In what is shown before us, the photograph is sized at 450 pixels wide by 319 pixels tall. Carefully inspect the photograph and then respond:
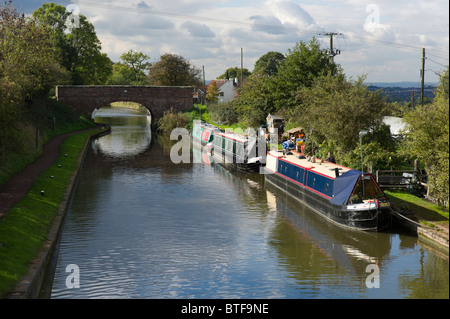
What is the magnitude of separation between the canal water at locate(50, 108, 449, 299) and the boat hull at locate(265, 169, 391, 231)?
323 millimetres

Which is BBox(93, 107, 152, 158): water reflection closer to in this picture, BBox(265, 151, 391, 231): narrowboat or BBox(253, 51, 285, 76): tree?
BBox(265, 151, 391, 231): narrowboat

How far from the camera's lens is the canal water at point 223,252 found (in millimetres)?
13414

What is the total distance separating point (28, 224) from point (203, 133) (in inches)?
1162

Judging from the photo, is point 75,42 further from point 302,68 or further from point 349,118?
point 349,118

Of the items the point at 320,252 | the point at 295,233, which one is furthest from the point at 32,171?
the point at 320,252

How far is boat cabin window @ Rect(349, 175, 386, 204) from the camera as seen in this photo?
18.6 m

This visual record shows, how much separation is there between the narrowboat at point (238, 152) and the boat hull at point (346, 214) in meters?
8.41

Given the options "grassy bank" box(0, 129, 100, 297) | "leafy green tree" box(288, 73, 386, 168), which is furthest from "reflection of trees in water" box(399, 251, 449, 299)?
"leafy green tree" box(288, 73, 386, 168)

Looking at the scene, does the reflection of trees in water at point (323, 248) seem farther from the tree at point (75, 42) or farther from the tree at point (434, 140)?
the tree at point (75, 42)

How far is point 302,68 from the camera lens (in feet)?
133

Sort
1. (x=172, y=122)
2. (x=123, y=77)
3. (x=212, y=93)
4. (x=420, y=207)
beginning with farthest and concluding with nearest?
1. (x=123, y=77)
2. (x=212, y=93)
3. (x=172, y=122)
4. (x=420, y=207)

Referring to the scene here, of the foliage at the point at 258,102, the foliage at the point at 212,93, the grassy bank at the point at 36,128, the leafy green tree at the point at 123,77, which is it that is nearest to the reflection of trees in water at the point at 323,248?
the grassy bank at the point at 36,128

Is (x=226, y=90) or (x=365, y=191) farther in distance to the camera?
(x=226, y=90)

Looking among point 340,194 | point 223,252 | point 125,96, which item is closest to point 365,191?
point 340,194
